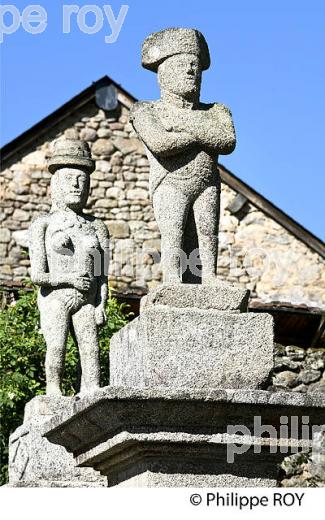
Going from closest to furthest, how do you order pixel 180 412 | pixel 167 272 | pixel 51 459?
1. pixel 180 412
2. pixel 167 272
3. pixel 51 459

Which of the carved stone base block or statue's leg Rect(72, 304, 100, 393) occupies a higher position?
statue's leg Rect(72, 304, 100, 393)

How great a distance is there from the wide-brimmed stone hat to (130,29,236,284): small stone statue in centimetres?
263

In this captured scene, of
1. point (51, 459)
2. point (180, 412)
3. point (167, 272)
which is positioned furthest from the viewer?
point (51, 459)

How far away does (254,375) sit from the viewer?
610 centimetres

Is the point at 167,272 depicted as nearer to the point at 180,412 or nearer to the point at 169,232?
the point at 169,232

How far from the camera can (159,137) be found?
255 inches

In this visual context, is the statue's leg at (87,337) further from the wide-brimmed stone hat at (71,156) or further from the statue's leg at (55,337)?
the wide-brimmed stone hat at (71,156)

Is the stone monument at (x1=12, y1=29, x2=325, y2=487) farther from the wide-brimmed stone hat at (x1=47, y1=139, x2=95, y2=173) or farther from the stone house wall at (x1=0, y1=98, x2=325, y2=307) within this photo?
the stone house wall at (x1=0, y1=98, x2=325, y2=307)

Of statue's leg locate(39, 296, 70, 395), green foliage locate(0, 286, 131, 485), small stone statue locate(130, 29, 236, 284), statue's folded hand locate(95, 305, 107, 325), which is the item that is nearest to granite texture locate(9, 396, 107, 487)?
statue's leg locate(39, 296, 70, 395)

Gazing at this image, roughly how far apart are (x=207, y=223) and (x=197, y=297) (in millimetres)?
487

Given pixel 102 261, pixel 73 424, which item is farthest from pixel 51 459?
pixel 73 424

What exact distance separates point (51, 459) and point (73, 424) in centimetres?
245

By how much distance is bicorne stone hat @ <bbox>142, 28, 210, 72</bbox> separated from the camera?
21.9 ft

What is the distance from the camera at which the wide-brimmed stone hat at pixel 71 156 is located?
928 centimetres
